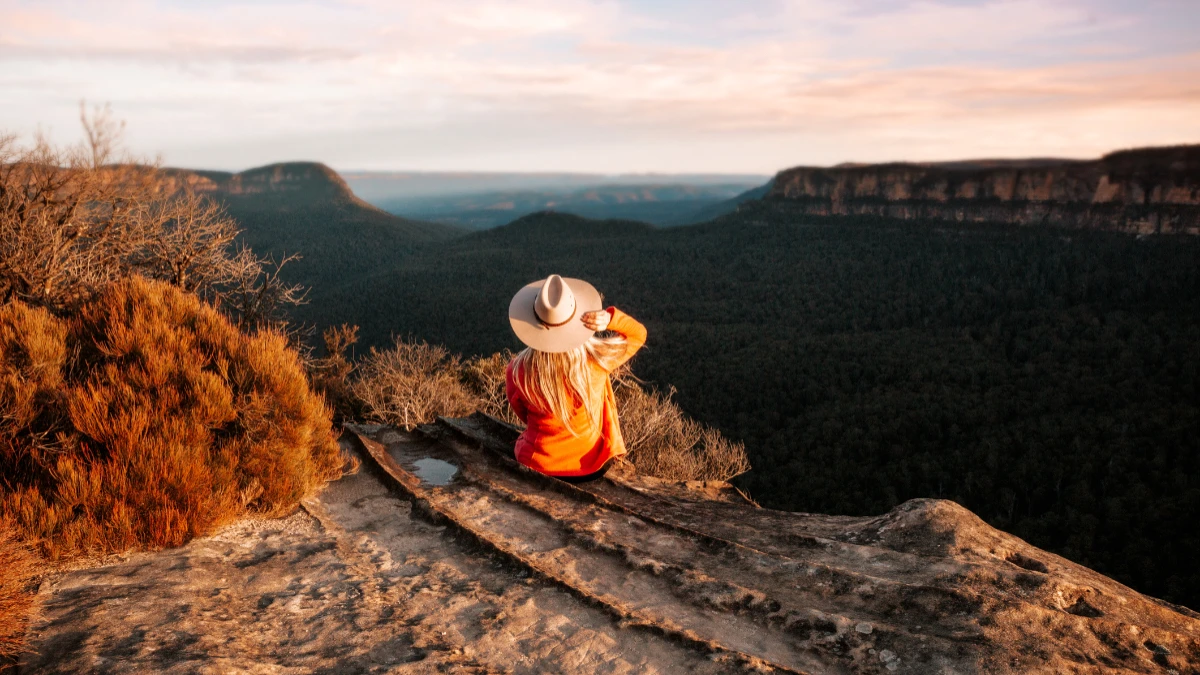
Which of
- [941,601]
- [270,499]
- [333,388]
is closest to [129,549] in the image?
[270,499]

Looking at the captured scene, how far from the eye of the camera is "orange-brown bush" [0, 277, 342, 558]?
400 cm

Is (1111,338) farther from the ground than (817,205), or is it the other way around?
(817,205)

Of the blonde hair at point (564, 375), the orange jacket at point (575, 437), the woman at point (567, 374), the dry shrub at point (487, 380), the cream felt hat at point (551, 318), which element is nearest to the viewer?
the cream felt hat at point (551, 318)

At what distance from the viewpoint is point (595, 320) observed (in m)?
4.96

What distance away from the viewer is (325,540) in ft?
14.8

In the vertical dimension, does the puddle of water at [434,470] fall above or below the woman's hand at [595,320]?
below

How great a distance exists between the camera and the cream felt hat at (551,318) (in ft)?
15.8

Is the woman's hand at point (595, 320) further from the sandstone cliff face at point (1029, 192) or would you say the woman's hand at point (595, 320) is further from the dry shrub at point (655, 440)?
the sandstone cliff face at point (1029, 192)

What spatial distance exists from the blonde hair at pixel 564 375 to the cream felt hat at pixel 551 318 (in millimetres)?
155

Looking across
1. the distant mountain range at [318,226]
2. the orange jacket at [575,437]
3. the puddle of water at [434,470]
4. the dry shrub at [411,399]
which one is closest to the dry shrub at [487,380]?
the dry shrub at [411,399]

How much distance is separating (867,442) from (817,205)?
65.2m

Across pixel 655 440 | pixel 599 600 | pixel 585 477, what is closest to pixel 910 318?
pixel 655 440

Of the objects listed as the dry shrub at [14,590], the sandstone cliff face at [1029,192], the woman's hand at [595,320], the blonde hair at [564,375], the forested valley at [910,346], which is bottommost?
the forested valley at [910,346]

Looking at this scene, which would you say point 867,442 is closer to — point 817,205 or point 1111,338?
point 1111,338
